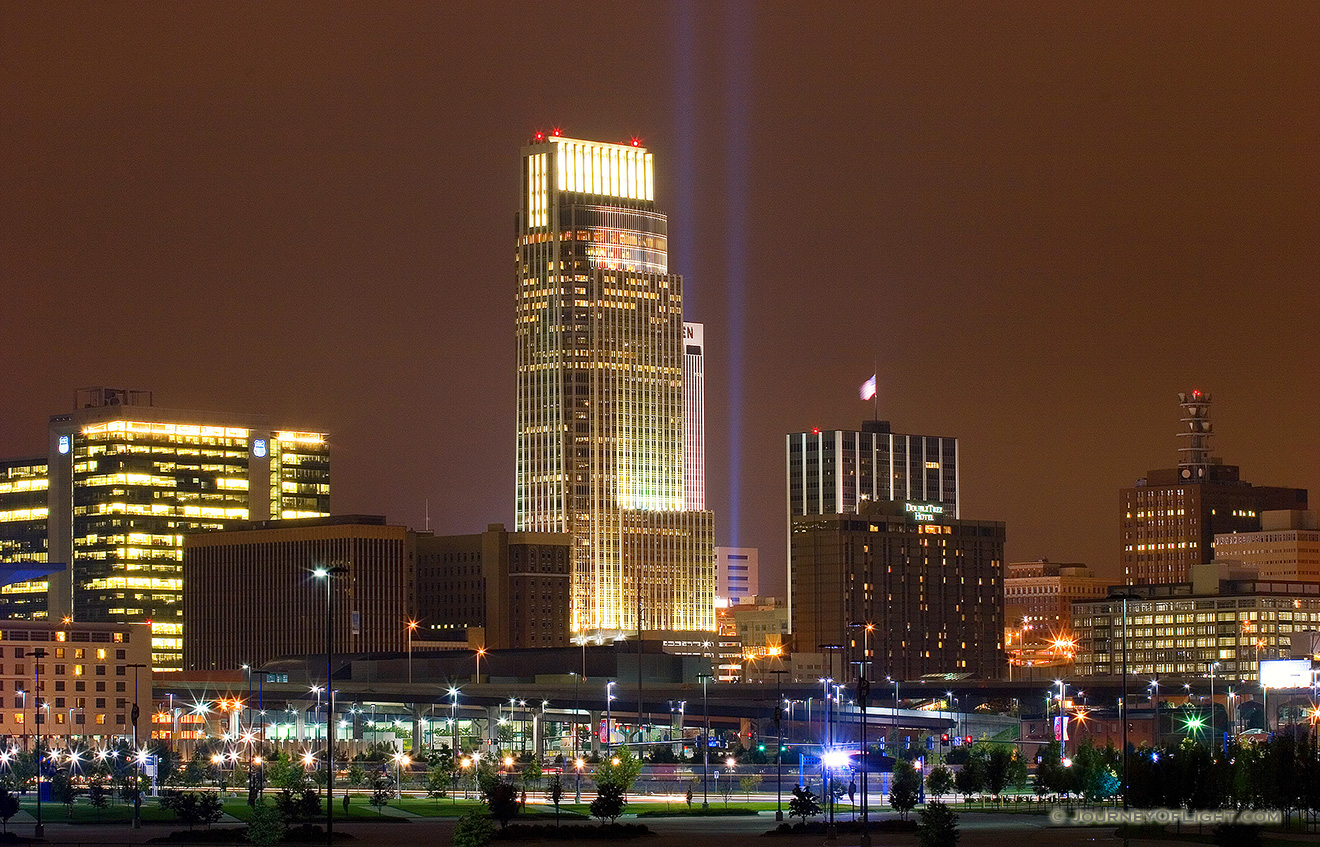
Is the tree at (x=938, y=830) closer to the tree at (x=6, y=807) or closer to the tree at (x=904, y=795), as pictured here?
the tree at (x=904, y=795)

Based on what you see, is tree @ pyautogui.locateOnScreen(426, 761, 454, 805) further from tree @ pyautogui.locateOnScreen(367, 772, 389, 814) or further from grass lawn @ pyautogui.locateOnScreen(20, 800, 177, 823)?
grass lawn @ pyautogui.locateOnScreen(20, 800, 177, 823)

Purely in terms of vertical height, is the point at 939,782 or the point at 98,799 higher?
the point at 98,799

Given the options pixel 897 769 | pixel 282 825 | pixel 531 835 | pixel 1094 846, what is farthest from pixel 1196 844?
pixel 897 769

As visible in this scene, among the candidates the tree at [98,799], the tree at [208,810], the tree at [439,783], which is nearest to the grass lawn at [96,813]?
the tree at [98,799]

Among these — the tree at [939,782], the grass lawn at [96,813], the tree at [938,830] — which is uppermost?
the tree at [938,830]

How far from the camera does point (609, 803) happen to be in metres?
145

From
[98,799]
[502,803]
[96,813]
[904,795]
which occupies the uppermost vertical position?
[502,803]

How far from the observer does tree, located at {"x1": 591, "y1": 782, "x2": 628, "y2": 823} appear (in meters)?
145

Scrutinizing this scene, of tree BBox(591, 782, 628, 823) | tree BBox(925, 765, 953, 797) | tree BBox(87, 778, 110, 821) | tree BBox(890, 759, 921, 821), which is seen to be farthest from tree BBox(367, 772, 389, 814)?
tree BBox(925, 765, 953, 797)

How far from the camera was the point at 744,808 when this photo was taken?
171 m

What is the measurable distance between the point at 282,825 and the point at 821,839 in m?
29.5

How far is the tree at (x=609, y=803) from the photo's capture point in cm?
14500

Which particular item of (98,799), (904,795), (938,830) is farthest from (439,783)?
(938,830)

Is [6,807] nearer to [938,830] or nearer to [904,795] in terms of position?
[904,795]
